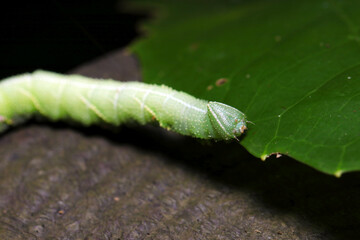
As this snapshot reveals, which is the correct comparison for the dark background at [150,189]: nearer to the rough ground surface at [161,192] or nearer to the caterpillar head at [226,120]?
the rough ground surface at [161,192]

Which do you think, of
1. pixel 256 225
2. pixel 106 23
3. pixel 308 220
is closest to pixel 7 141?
pixel 106 23

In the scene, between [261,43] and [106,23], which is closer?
[261,43]

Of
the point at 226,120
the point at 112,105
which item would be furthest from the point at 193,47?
the point at 226,120

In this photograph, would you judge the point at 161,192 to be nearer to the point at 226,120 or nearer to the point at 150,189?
the point at 150,189

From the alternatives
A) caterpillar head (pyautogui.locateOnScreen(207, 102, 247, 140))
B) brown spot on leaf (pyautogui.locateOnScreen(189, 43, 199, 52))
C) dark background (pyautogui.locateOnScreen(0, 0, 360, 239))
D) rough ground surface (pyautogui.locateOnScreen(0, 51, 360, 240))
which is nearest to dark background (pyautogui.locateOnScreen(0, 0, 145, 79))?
dark background (pyautogui.locateOnScreen(0, 0, 360, 239))

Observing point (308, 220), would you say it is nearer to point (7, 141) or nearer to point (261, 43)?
point (261, 43)

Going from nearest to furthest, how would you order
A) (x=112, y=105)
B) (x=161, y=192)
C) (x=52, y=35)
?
(x=161, y=192)
(x=112, y=105)
(x=52, y=35)

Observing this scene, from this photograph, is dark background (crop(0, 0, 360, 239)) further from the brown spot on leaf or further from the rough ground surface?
the brown spot on leaf
